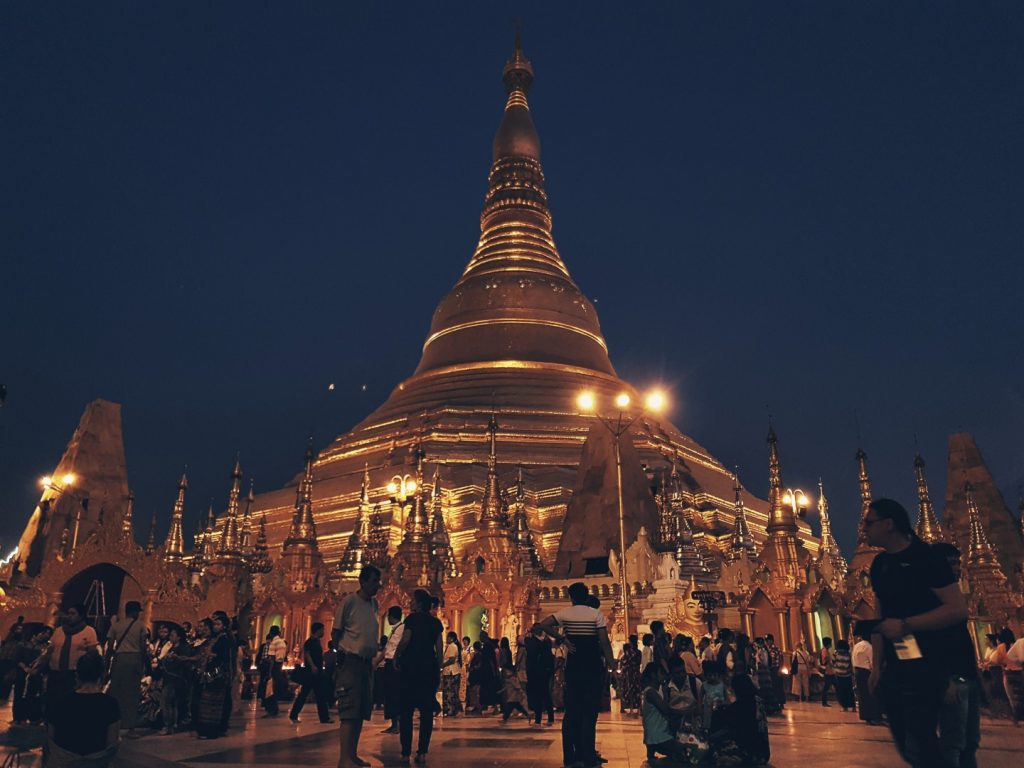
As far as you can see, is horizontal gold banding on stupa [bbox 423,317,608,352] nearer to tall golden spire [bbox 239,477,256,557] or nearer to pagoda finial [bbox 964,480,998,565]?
tall golden spire [bbox 239,477,256,557]

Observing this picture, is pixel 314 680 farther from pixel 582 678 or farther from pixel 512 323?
pixel 512 323

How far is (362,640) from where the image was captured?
7270mm

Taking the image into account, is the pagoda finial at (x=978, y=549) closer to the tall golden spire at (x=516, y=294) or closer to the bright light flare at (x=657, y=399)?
the bright light flare at (x=657, y=399)

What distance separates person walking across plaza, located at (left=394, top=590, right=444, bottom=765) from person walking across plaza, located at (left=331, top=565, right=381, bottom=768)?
62 centimetres

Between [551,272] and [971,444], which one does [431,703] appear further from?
[551,272]

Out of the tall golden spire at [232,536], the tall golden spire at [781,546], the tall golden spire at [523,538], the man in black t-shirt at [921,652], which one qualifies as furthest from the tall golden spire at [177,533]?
the man in black t-shirt at [921,652]

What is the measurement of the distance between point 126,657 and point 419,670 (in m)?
4.11

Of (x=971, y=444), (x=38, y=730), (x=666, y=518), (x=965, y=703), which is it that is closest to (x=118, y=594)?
(x=38, y=730)

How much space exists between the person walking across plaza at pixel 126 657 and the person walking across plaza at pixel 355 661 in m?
3.83

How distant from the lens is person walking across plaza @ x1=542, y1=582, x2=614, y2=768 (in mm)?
7578

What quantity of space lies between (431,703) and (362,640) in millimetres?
1329

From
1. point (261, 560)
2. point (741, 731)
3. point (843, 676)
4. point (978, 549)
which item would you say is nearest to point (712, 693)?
point (741, 731)

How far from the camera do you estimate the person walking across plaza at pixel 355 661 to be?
23.1 feet

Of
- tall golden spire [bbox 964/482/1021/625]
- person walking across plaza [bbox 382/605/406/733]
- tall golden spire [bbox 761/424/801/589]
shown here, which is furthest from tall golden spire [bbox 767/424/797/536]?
person walking across plaza [bbox 382/605/406/733]
